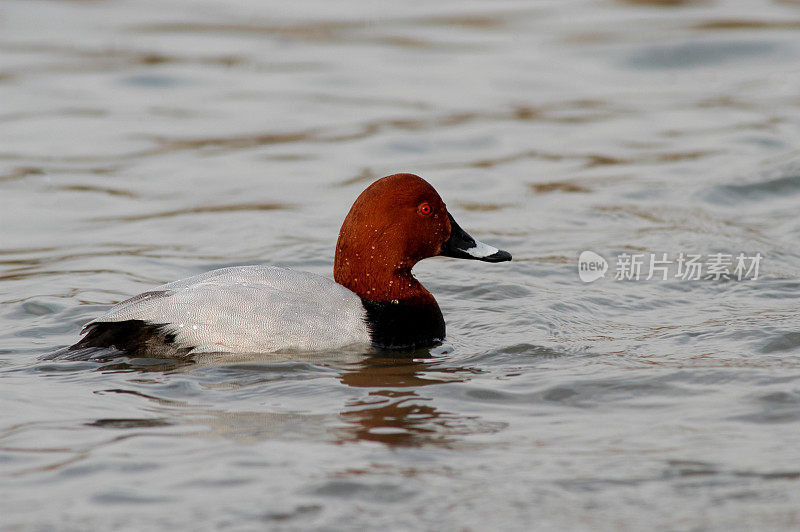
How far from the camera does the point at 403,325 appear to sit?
21.7ft

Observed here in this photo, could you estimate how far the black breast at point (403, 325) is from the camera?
21.4 feet

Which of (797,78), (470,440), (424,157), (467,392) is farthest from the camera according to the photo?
(797,78)

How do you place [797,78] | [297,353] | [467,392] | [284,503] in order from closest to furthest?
[284,503] → [467,392] → [297,353] → [797,78]

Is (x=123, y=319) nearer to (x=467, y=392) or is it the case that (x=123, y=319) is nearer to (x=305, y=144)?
(x=467, y=392)

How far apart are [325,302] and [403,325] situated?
0.51 meters

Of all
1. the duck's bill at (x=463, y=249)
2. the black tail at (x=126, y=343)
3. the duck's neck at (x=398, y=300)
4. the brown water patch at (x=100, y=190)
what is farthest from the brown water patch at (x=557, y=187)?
the black tail at (x=126, y=343)

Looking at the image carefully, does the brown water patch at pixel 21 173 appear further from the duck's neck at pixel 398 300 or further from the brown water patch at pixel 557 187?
the duck's neck at pixel 398 300

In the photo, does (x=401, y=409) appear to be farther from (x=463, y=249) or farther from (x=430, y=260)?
(x=430, y=260)

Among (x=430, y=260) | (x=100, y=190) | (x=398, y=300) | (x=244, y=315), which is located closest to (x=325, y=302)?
(x=244, y=315)

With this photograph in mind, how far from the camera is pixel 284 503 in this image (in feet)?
14.4

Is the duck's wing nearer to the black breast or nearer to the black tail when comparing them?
the black tail

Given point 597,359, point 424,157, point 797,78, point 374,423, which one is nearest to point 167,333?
point 374,423

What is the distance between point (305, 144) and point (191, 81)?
9.06 ft

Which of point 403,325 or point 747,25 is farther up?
point 747,25
